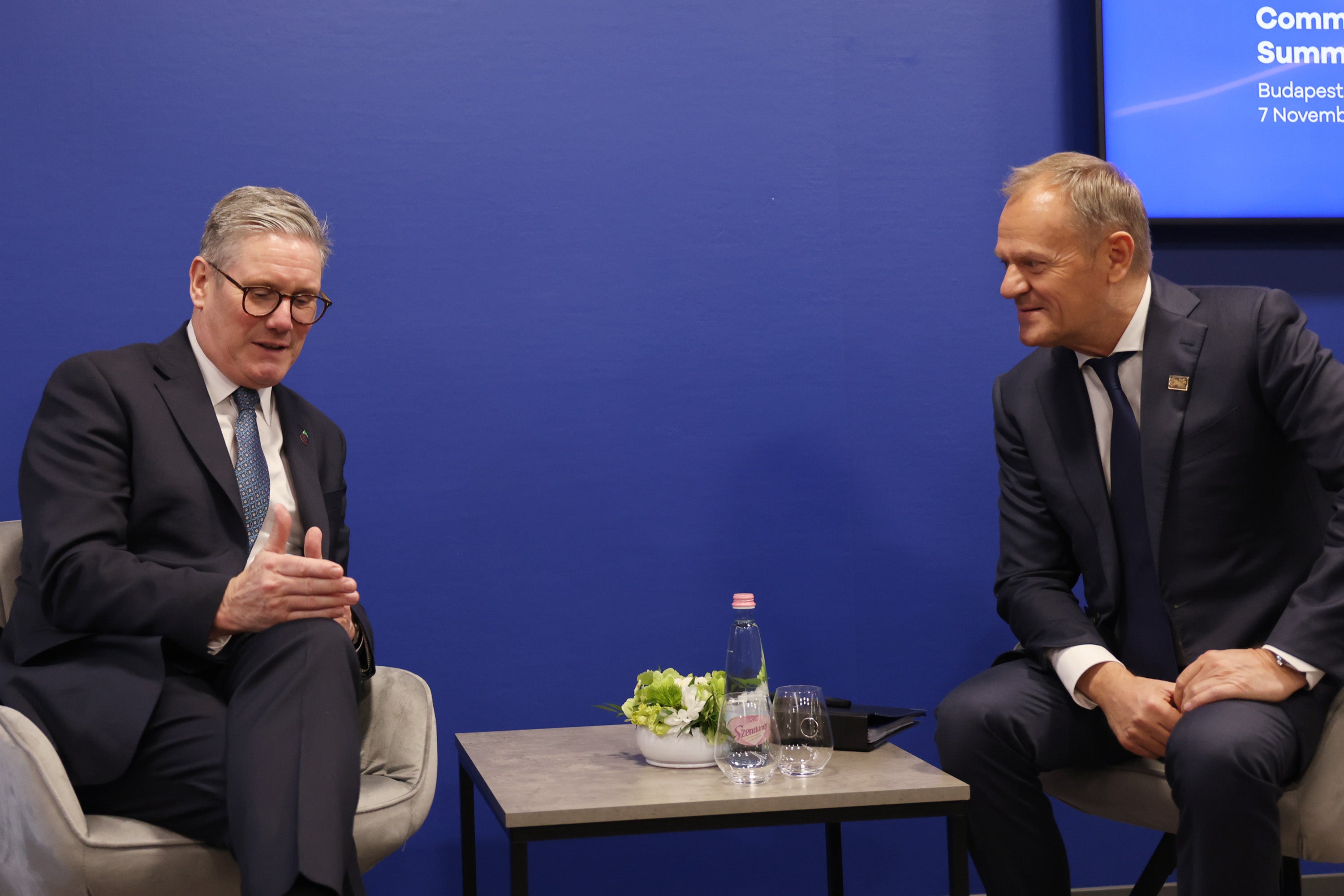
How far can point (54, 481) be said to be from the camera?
1866 millimetres

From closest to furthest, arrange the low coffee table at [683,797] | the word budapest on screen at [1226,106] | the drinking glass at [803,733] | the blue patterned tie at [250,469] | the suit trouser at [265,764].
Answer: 1. the suit trouser at [265,764]
2. the low coffee table at [683,797]
3. the drinking glass at [803,733]
4. the blue patterned tie at [250,469]
5. the word budapest on screen at [1226,106]

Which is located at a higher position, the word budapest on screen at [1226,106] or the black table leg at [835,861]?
the word budapest on screen at [1226,106]

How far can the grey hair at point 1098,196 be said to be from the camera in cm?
222

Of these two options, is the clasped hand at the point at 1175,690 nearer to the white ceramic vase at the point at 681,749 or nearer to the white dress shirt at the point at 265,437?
the white ceramic vase at the point at 681,749

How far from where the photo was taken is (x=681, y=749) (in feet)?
6.52

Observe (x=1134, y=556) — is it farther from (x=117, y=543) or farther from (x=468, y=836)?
(x=117, y=543)

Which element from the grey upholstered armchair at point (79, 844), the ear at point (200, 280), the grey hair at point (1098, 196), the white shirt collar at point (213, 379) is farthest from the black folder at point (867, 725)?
the ear at point (200, 280)

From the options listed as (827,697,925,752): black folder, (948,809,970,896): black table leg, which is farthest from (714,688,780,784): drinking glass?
(948,809,970,896): black table leg

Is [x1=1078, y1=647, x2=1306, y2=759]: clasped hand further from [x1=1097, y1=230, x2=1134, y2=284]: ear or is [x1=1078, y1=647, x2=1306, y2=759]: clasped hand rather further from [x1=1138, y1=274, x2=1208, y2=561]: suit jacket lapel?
[x1=1097, y1=230, x2=1134, y2=284]: ear

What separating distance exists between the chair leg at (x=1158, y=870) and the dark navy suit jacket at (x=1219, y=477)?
0.39 m

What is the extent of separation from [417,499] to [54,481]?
932 millimetres

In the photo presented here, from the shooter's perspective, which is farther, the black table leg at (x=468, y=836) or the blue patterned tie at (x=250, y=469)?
the black table leg at (x=468, y=836)

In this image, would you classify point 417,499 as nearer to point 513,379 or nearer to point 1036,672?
point 513,379

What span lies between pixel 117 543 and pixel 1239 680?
1764 millimetres
